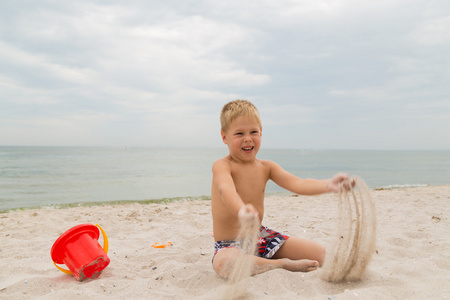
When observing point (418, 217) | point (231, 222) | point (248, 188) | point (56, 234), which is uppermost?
point (248, 188)

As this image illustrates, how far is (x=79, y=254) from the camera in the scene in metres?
2.89

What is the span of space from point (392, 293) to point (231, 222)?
4.30 ft

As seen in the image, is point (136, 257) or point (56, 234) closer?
point (136, 257)

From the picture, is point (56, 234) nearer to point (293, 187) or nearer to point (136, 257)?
point (136, 257)

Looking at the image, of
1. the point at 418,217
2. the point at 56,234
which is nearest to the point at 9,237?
the point at 56,234

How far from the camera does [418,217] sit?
17.0 feet

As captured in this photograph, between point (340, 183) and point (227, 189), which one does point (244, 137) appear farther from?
point (340, 183)

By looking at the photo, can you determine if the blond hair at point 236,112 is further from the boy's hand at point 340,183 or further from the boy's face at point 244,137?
the boy's hand at point 340,183

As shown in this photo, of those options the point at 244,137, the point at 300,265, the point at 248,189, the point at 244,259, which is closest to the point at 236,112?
the point at 244,137

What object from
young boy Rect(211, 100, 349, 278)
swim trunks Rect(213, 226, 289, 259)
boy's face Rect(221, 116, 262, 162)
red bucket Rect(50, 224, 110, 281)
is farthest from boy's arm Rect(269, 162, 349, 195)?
red bucket Rect(50, 224, 110, 281)

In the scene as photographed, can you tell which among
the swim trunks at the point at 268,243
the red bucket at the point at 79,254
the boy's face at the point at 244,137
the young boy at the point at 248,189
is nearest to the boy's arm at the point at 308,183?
the young boy at the point at 248,189

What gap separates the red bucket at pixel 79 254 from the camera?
2840 millimetres

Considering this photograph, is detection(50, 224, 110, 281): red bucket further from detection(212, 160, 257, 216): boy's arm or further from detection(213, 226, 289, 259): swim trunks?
detection(212, 160, 257, 216): boy's arm

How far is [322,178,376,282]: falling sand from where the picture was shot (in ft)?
7.44
